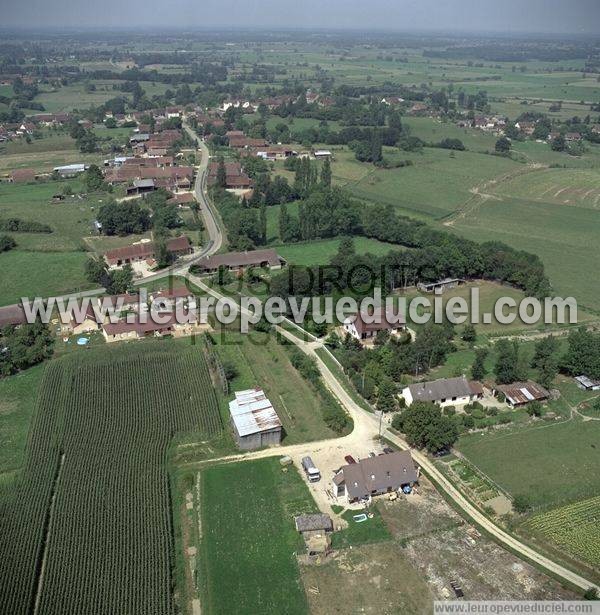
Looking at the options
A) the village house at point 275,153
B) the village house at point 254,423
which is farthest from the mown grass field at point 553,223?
the village house at point 275,153

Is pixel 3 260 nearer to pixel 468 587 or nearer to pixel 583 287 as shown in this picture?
pixel 468 587

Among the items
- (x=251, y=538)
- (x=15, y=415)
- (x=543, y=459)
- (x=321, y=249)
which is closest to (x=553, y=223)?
(x=321, y=249)

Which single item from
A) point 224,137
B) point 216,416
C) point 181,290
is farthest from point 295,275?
point 224,137

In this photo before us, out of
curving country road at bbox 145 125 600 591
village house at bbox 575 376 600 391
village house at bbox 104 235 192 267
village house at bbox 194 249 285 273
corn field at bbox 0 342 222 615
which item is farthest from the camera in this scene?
village house at bbox 104 235 192 267

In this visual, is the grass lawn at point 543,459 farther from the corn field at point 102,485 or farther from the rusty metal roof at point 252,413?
the corn field at point 102,485

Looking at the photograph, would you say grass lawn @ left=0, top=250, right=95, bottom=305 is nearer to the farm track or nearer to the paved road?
the paved road

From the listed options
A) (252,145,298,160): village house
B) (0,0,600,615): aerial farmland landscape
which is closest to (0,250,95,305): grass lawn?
(0,0,600,615): aerial farmland landscape
